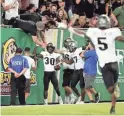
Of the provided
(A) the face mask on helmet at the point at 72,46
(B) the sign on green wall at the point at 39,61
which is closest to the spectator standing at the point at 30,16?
(B) the sign on green wall at the point at 39,61

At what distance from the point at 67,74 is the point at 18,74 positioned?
73.4 inches

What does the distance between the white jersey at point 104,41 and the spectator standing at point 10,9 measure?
497 centimetres

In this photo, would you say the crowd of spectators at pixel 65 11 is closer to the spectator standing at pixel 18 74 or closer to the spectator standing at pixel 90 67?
the spectator standing at pixel 18 74

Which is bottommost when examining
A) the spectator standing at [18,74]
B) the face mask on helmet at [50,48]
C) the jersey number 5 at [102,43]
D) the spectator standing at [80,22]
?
the spectator standing at [18,74]

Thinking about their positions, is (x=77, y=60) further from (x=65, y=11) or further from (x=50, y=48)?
(x=65, y=11)

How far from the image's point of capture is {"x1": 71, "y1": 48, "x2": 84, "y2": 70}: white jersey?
17.2m

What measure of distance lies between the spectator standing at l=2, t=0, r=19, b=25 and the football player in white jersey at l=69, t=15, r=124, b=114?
4.97 meters

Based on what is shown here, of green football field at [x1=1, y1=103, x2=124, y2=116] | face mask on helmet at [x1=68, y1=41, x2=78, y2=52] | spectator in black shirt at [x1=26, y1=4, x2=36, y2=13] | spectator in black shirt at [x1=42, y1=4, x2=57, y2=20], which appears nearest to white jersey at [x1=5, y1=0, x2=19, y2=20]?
spectator in black shirt at [x1=26, y1=4, x2=36, y2=13]

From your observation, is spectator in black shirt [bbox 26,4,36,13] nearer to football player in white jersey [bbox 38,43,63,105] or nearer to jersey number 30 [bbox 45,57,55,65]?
football player in white jersey [bbox 38,43,63,105]

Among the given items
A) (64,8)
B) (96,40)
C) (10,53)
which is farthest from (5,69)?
(96,40)

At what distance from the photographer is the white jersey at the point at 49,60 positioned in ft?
55.0

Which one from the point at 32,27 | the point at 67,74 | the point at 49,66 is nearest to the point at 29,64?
the point at 49,66

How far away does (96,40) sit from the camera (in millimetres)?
12336

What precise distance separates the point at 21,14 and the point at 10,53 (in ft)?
4.60
